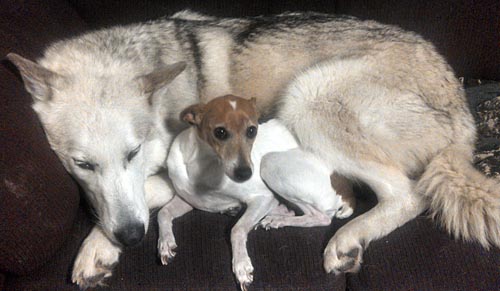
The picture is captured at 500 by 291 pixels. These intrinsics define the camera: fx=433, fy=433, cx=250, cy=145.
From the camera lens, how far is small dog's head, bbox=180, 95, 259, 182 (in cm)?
147

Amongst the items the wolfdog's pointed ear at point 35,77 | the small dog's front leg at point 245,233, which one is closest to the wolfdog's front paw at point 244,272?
the small dog's front leg at point 245,233

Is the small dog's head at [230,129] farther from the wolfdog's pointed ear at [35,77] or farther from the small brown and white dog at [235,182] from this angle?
the wolfdog's pointed ear at [35,77]

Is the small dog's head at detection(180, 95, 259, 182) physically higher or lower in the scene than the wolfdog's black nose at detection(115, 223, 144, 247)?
higher

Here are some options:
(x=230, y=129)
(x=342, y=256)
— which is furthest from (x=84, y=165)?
(x=342, y=256)

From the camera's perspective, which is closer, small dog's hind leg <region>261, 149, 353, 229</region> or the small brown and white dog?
the small brown and white dog

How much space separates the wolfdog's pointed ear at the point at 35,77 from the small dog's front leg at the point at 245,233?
0.89m

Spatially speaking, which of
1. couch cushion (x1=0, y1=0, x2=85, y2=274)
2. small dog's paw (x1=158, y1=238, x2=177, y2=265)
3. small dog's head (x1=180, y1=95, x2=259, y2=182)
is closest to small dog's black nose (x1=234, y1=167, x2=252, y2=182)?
small dog's head (x1=180, y1=95, x2=259, y2=182)

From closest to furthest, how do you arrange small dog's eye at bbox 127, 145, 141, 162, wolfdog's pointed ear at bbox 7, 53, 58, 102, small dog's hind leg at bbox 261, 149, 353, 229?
1. wolfdog's pointed ear at bbox 7, 53, 58, 102
2. small dog's eye at bbox 127, 145, 141, 162
3. small dog's hind leg at bbox 261, 149, 353, 229

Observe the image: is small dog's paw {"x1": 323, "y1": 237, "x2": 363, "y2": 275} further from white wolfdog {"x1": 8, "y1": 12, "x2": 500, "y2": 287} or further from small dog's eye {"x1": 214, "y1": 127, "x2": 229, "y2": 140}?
small dog's eye {"x1": 214, "y1": 127, "x2": 229, "y2": 140}

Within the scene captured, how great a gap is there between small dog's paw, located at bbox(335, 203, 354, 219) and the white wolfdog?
12 centimetres

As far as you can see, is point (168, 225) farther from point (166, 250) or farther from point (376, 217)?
point (376, 217)

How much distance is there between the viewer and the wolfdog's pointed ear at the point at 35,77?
1536mm

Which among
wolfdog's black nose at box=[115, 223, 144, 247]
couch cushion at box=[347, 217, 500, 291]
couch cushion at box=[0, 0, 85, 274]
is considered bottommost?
couch cushion at box=[347, 217, 500, 291]

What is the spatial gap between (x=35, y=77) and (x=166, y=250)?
80 cm
